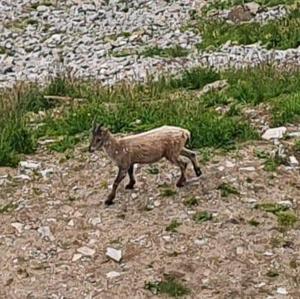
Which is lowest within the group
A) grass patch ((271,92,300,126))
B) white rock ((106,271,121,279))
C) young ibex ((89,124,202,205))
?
white rock ((106,271,121,279))

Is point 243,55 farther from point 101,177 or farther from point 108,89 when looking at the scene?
point 101,177

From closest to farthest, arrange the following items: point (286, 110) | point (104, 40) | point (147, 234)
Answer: point (147, 234), point (286, 110), point (104, 40)

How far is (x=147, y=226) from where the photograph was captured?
33.4 ft

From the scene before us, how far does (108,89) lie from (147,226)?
19.9 feet

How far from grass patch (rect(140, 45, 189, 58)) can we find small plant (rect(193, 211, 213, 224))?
38.6 ft

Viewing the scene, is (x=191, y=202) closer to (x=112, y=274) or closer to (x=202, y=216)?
(x=202, y=216)

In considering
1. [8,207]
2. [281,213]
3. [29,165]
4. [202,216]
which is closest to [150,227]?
[202,216]

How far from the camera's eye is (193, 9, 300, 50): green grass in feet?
69.2

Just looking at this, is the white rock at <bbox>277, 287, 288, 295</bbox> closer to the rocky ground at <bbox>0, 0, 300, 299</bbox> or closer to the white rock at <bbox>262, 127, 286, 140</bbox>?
the rocky ground at <bbox>0, 0, 300, 299</bbox>

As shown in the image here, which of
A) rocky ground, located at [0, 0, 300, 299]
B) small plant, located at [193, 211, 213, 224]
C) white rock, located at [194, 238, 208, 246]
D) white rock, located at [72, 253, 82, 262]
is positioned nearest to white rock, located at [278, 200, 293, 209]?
rocky ground, located at [0, 0, 300, 299]

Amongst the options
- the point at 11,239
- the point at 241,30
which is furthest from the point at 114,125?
the point at 241,30

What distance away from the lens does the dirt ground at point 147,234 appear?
9.19 meters

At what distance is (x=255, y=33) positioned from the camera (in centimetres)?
2244

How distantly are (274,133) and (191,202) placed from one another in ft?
6.79
